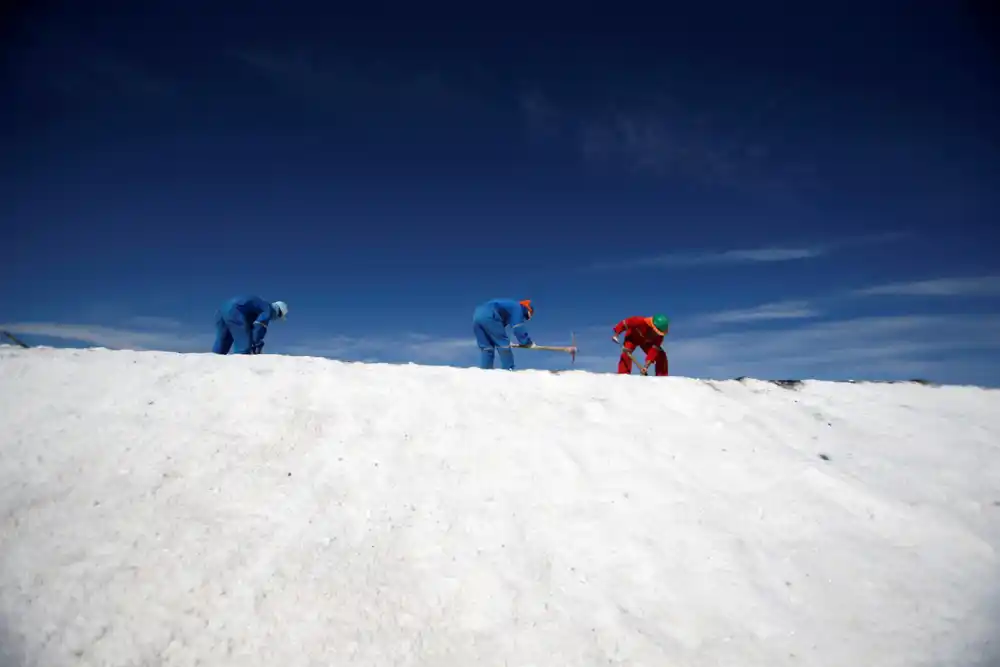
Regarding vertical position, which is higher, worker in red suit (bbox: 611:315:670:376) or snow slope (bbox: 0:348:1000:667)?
worker in red suit (bbox: 611:315:670:376)

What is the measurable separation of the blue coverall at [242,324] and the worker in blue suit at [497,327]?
3.77m

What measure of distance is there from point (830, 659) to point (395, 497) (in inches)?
104

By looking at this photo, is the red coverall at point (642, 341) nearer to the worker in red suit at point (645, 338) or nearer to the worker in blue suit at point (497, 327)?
the worker in red suit at point (645, 338)

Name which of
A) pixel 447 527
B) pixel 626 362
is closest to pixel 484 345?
pixel 626 362

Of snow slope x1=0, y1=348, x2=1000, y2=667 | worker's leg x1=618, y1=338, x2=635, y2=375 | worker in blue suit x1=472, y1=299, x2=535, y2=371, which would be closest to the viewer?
snow slope x1=0, y1=348, x2=1000, y2=667

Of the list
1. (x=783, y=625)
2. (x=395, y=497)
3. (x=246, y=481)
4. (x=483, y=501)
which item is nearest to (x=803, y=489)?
(x=783, y=625)

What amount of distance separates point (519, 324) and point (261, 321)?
4487mm

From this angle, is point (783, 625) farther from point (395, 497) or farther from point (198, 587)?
point (198, 587)

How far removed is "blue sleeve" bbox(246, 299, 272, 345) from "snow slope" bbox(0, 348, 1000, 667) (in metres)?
4.73

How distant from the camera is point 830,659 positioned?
3.02 m

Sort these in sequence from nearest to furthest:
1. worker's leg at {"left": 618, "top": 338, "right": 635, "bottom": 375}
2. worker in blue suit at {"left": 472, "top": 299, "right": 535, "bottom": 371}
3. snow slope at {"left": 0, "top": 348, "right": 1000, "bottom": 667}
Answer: snow slope at {"left": 0, "top": 348, "right": 1000, "bottom": 667}, worker in blue suit at {"left": 472, "top": 299, "right": 535, "bottom": 371}, worker's leg at {"left": 618, "top": 338, "right": 635, "bottom": 375}

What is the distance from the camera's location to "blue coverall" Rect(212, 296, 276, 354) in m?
9.55

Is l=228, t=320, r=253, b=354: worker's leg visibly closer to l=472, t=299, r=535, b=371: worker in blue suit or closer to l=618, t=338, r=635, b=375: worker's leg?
l=472, t=299, r=535, b=371: worker in blue suit

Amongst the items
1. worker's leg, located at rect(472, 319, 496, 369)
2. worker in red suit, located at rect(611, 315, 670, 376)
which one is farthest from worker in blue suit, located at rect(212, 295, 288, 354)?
worker in red suit, located at rect(611, 315, 670, 376)
